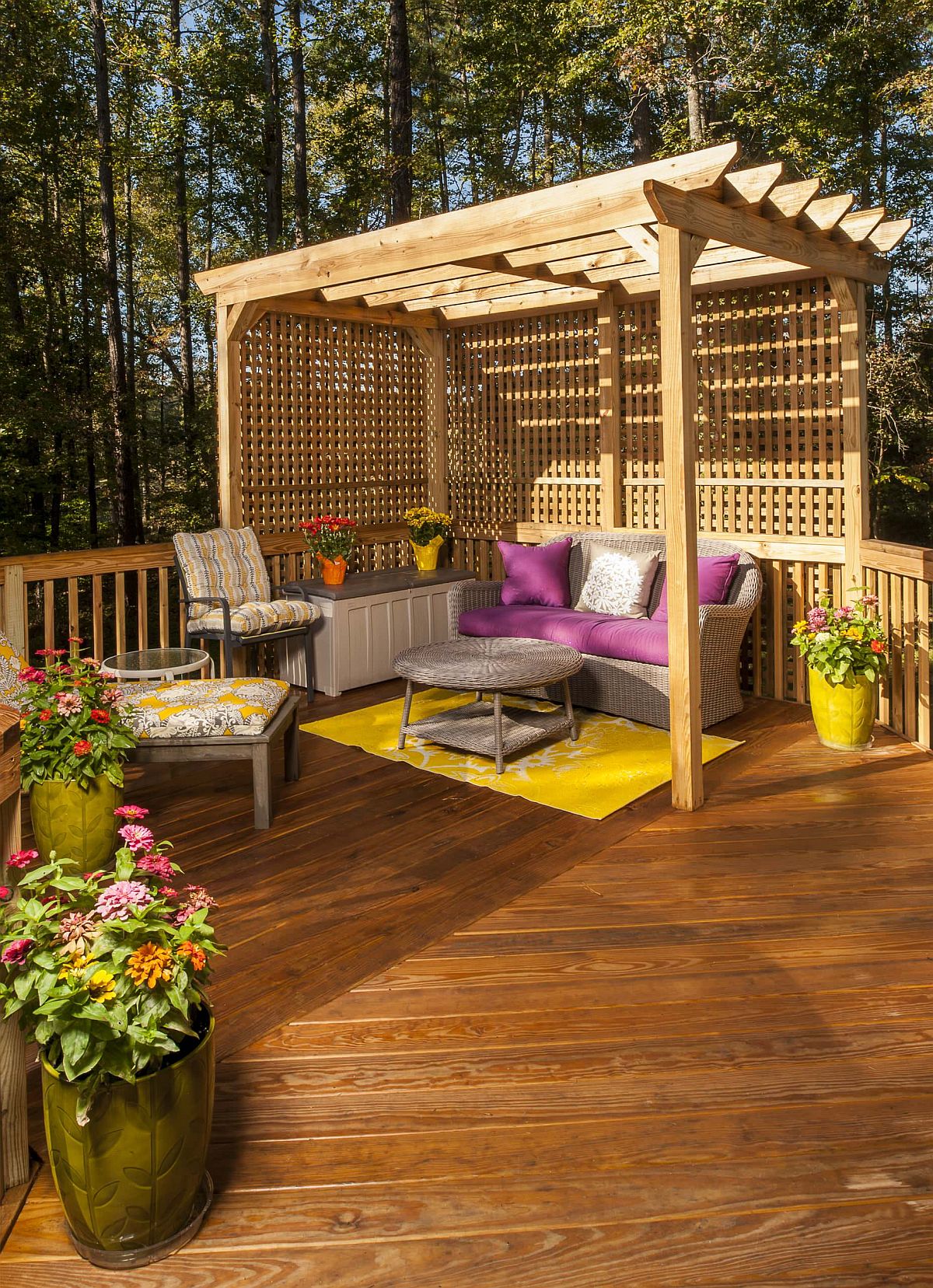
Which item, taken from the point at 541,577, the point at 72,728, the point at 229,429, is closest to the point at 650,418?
the point at 541,577

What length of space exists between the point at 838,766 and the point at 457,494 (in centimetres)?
393

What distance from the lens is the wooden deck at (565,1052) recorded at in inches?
70.0

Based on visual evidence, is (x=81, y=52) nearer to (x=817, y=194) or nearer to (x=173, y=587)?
(x=173, y=587)

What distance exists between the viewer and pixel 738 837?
3.70 metres

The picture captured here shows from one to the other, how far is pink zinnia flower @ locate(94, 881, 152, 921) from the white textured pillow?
417 centimetres

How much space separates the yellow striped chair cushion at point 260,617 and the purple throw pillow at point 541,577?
126 centimetres

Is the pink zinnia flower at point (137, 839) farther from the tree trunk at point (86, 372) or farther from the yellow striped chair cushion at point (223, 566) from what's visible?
the tree trunk at point (86, 372)

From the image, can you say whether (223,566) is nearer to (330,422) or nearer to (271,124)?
(330,422)

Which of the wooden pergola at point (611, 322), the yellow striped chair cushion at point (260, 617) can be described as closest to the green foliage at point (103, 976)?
the wooden pergola at point (611, 322)

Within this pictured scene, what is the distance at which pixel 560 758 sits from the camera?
4727 mm

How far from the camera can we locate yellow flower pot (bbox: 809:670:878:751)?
4625 millimetres

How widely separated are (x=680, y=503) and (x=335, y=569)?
3.07m

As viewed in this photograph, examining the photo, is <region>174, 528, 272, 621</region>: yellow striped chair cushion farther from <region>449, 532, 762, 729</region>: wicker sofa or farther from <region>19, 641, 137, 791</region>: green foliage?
<region>19, 641, 137, 791</region>: green foliage

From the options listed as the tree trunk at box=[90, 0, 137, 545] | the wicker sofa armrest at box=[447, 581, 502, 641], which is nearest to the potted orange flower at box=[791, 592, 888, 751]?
the wicker sofa armrest at box=[447, 581, 502, 641]
